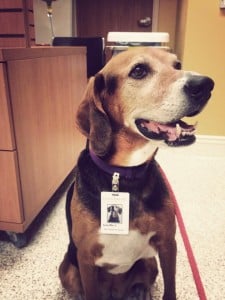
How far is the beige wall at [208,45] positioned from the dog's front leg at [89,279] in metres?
1.85

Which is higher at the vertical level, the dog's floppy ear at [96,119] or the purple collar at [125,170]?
the dog's floppy ear at [96,119]

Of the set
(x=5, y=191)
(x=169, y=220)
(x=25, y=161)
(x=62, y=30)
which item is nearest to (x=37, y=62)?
(x=25, y=161)

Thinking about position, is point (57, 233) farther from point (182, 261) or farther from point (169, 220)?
point (169, 220)

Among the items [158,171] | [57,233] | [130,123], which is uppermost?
[130,123]

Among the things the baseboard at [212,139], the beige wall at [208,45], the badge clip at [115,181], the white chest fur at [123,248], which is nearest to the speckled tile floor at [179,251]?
the badge clip at [115,181]

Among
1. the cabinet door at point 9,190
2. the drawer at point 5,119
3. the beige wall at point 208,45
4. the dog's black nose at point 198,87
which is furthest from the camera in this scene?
the beige wall at point 208,45

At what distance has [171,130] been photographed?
908mm

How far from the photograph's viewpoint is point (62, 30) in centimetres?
424

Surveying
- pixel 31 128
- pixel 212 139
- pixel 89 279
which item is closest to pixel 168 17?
pixel 212 139

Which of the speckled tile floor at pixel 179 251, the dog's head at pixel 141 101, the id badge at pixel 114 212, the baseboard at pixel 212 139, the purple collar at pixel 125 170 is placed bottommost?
the speckled tile floor at pixel 179 251

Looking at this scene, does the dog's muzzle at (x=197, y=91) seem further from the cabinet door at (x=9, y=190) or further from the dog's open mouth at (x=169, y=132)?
the cabinet door at (x=9, y=190)

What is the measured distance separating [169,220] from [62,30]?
383cm

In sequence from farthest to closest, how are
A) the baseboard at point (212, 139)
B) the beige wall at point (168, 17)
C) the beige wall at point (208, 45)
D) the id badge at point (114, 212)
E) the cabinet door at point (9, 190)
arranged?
the beige wall at point (168, 17) → the baseboard at point (212, 139) → the beige wall at point (208, 45) → the cabinet door at point (9, 190) → the id badge at point (114, 212)

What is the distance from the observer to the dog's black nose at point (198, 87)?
829 mm
